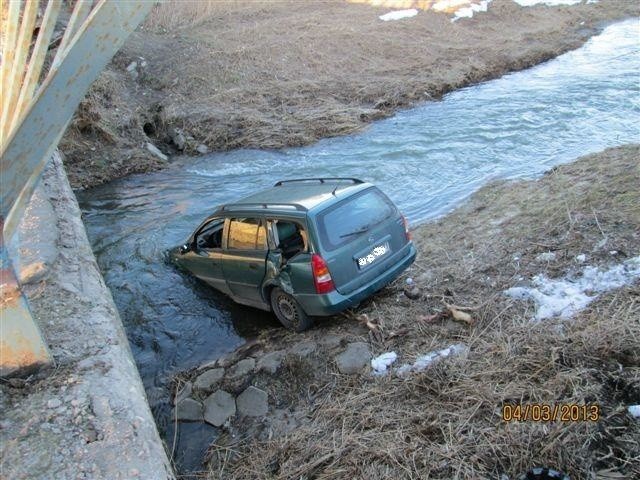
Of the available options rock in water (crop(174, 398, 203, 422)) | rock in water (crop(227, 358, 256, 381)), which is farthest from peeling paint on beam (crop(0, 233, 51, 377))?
rock in water (crop(227, 358, 256, 381))

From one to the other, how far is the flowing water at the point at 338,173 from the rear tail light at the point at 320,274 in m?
1.70

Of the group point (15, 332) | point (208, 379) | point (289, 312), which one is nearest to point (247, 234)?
point (289, 312)

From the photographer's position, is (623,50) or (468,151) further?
(623,50)

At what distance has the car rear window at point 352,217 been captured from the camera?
7.51m

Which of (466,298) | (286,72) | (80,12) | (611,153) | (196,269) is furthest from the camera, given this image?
(286,72)

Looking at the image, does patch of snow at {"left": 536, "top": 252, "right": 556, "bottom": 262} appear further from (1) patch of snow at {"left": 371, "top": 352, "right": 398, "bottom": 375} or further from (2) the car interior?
(2) the car interior

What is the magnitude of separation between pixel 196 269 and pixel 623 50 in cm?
2258

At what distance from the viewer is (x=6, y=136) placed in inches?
172

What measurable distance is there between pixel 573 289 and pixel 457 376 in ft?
6.91

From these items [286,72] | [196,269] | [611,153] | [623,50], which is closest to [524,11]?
[623,50]

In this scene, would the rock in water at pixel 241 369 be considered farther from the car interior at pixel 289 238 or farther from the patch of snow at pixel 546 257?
the patch of snow at pixel 546 257

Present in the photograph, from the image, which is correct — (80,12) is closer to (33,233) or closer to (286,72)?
(33,233)

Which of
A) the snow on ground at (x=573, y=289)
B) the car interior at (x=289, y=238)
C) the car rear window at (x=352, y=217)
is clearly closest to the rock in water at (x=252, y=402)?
the car interior at (x=289, y=238)

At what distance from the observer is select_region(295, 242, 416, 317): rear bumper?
294 inches
